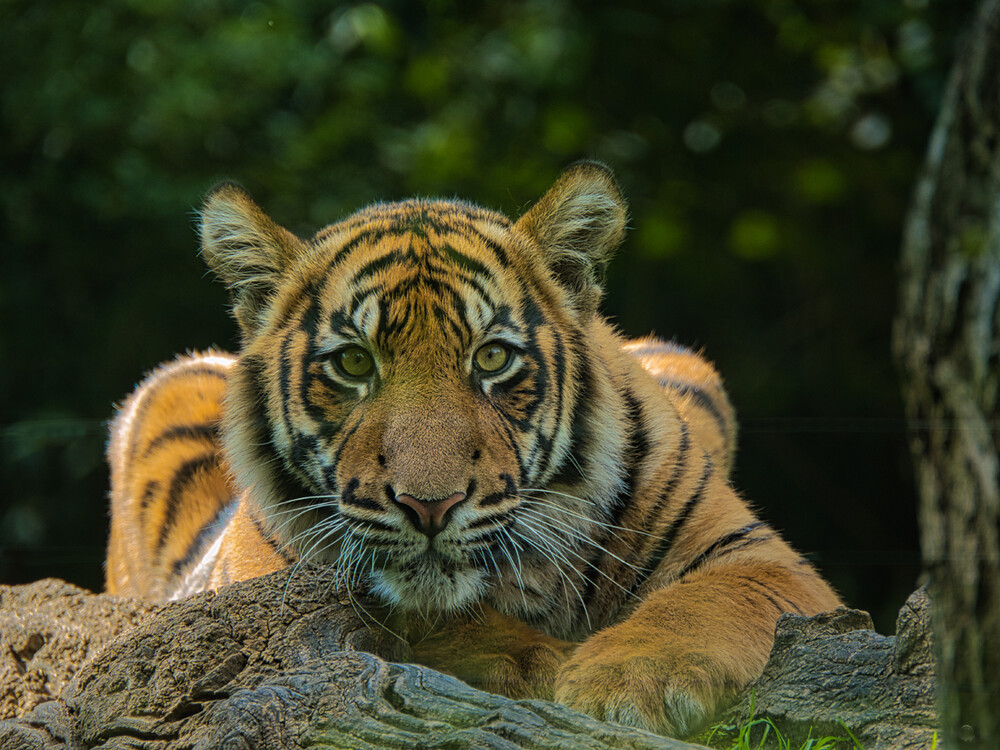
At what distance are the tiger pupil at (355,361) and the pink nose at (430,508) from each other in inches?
11.5

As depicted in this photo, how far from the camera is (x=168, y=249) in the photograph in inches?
167

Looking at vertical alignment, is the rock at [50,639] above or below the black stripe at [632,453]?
below

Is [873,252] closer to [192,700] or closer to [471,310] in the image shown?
[471,310]

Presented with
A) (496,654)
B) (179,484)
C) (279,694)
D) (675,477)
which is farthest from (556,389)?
(179,484)

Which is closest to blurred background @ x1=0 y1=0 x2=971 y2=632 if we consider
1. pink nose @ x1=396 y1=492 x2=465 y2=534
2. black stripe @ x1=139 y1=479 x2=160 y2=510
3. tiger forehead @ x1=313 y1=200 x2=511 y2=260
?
black stripe @ x1=139 y1=479 x2=160 y2=510

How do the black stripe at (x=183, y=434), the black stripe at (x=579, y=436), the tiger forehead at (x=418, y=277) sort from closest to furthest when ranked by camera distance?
the tiger forehead at (x=418, y=277) → the black stripe at (x=579, y=436) → the black stripe at (x=183, y=434)

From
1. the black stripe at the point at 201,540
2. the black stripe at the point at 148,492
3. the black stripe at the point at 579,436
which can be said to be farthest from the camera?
the black stripe at the point at 148,492

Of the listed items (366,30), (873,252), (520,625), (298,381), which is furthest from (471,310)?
(873,252)

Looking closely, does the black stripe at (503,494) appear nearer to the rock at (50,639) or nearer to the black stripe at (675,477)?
the black stripe at (675,477)

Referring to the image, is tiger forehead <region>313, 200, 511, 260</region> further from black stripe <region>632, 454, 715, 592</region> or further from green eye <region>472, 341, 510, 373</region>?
black stripe <region>632, 454, 715, 592</region>

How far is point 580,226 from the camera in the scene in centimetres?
198

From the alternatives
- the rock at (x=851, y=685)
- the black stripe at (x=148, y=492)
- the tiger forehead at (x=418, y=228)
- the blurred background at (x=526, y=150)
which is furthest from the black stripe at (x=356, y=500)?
the blurred background at (x=526, y=150)

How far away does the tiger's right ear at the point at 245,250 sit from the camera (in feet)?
6.45

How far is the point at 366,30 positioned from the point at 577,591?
264 centimetres
